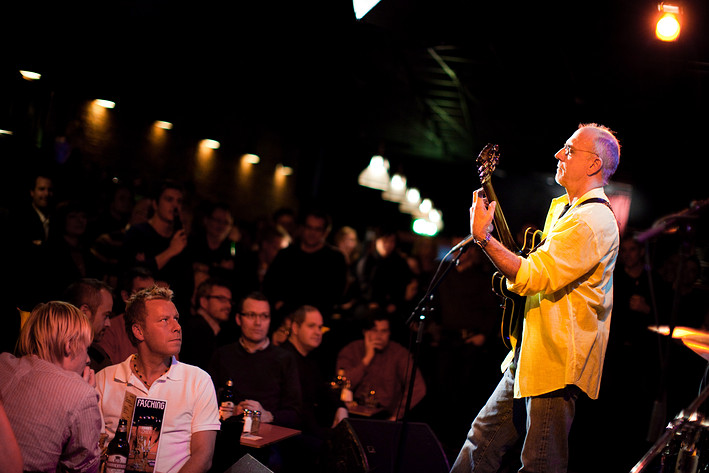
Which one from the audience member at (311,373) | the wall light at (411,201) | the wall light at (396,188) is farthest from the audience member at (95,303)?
the wall light at (411,201)

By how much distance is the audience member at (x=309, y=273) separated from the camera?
6801mm

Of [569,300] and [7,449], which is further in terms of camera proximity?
[569,300]

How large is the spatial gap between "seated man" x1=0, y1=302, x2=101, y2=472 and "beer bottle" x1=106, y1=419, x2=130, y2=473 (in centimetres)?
37

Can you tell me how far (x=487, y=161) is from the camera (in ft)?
10.4

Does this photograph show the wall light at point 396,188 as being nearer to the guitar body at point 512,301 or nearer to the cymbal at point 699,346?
the guitar body at point 512,301

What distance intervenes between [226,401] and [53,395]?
1792mm

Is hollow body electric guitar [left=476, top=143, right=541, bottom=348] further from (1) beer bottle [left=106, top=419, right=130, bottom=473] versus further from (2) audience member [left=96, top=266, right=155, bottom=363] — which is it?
(2) audience member [left=96, top=266, right=155, bottom=363]

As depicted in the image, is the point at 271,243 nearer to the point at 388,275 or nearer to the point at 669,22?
the point at 388,275

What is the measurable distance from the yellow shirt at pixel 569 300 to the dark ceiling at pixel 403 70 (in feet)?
8.44

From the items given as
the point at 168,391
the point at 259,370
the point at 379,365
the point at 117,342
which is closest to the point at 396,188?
the point at 379,365

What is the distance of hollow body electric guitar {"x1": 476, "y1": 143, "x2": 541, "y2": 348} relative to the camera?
313 centimetres

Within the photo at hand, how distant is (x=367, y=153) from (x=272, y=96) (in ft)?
12.1

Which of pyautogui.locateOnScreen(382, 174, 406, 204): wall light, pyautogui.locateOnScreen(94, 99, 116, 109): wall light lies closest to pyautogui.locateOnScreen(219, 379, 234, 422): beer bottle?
pyautogui.locateOnScreen(94, 99, 116, 109): wall light

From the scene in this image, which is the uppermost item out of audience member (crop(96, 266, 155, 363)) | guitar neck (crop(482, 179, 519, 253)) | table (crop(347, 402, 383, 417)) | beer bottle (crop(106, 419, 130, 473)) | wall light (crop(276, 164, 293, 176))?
wall light (crop(276, 164, 293, 176))
